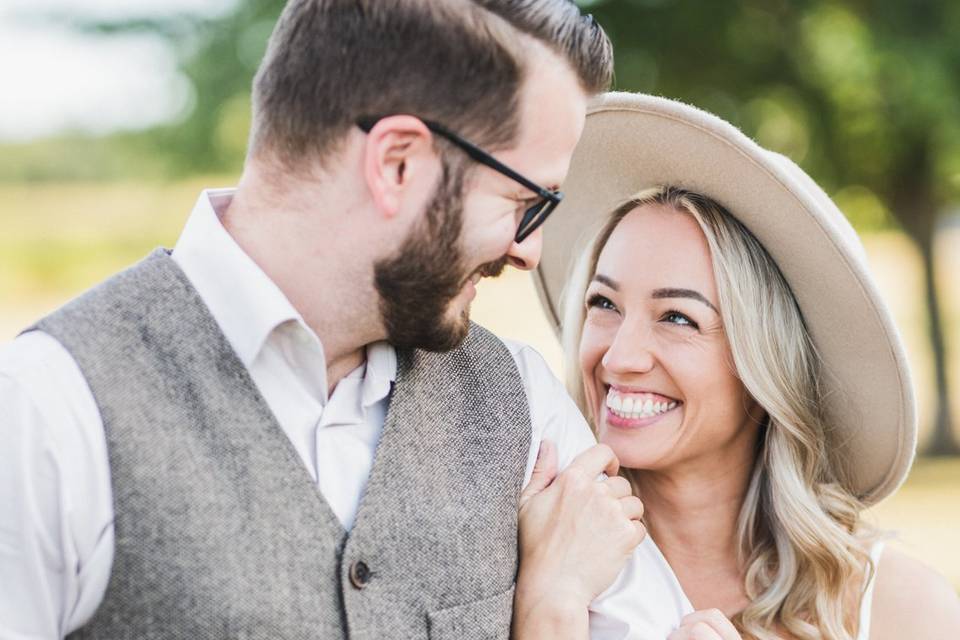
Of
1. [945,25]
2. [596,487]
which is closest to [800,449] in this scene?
[596,487]

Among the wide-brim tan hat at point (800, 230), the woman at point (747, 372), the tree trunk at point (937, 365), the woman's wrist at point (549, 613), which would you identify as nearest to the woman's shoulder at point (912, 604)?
the woman at point (747, 372)

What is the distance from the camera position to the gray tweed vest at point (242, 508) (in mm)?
1566

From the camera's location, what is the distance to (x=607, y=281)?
102 inches

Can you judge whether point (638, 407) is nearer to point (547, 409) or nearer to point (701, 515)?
point (701, 515)

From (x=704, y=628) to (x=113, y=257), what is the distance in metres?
16.1

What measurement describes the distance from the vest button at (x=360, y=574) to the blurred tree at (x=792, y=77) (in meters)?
5.98

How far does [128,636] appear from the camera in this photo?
1.57 metres

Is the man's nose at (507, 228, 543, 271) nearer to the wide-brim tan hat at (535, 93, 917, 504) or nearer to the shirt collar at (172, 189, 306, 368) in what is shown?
the shirt collar at (172, 189, 306, 368)

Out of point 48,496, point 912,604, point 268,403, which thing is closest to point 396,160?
point 268,403

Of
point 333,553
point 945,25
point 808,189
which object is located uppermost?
point 945,25

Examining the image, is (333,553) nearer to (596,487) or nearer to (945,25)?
(596,487)

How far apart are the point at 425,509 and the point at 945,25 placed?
6201 mm

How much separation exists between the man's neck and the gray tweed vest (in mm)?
133

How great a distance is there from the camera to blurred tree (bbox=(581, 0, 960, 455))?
23.3ft
